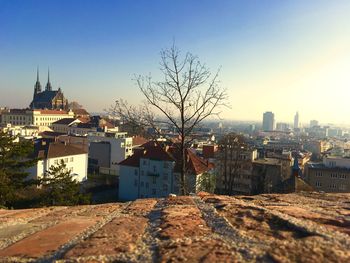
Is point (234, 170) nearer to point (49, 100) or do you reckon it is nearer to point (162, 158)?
point (162, 158)

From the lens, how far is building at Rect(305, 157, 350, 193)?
2039 inches

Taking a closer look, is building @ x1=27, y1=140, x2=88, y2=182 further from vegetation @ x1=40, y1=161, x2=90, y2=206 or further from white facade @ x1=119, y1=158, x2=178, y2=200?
vegetation @ x1=40, y1=161, x2=90, y2=206

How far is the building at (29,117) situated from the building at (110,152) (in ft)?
198

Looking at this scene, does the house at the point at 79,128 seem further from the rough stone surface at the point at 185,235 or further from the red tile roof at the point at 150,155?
the rough stone surface at the point at 185,235

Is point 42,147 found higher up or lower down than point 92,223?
lower down

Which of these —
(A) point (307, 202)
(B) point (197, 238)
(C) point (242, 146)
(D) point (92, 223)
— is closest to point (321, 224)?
(B) point (197, 238)

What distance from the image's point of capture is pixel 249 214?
314 centimetres

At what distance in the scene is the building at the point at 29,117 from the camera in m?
115

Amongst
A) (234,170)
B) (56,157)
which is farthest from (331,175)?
(56,157)

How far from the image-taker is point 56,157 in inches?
1746

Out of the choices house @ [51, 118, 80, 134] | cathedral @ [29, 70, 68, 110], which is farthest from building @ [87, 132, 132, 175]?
cathedral @ [29, 70, 68, 110]

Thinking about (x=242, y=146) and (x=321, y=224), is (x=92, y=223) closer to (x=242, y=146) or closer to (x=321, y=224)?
(x=321, y=224)

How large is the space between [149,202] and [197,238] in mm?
1826

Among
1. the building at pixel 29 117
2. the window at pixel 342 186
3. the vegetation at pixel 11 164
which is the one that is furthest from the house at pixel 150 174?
the building at pixel 29 117
